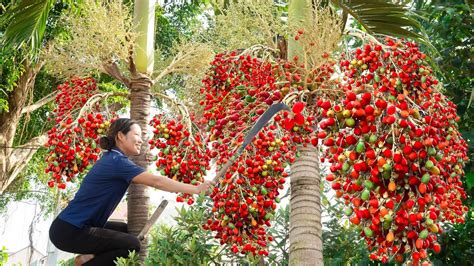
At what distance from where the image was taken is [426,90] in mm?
2734

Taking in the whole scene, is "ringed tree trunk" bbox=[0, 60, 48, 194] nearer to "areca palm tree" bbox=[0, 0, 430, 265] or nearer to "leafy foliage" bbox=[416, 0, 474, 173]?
"areca palm tree" bbox=[0, 0, 430, 265]

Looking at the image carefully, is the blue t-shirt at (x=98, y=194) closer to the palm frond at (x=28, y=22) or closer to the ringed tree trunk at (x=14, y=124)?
the palm frond at (x=28, y=22)

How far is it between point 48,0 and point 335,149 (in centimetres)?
354

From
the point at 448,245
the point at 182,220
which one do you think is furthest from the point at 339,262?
the point at 182,220

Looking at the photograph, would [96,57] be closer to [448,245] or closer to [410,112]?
[410,112]

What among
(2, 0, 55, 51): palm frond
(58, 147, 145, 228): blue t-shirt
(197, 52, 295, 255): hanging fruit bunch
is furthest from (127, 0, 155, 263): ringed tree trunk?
(197, 52, 295, 255): hanging fruit bunch

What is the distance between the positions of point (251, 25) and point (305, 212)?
5.17 ft

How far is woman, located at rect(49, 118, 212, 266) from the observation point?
10.1 feet

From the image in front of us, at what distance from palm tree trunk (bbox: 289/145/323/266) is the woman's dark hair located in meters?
1.02

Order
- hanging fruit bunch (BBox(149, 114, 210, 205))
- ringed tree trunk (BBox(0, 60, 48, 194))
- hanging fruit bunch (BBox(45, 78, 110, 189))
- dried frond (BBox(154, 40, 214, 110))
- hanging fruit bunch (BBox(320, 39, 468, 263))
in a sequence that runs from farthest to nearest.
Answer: ringed tree trunk (BBox(0, 60, 48, 194))
dried frond (BBox(154, 40, 214, 110))
hanging fruit bunch (BBox(45, 78, 110, 189))
hanging fruit bunch (BBox(149, 114, 210, 205))
hanging fruit bunch (BBox(320, 39, 468, 263))

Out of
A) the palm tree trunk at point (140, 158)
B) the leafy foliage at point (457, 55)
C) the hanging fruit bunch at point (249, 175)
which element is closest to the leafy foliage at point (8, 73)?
the palm tree trunk at point (140, 158)

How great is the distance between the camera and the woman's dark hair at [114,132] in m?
3.26

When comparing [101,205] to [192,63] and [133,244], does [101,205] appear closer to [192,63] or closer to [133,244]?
[133,244]

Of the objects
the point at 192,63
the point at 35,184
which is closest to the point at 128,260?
the point at 192,63
